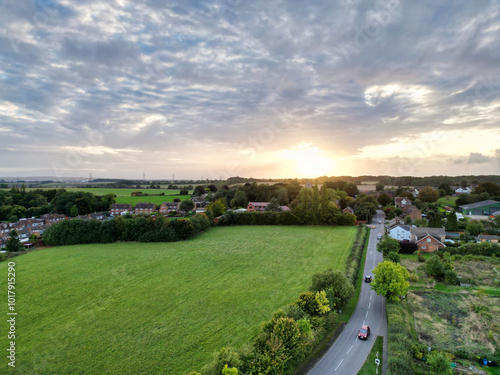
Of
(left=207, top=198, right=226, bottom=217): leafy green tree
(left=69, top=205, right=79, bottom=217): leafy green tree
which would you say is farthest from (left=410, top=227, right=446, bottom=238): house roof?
(left=69, top=205, right=79, bottom=217): leafy green tree

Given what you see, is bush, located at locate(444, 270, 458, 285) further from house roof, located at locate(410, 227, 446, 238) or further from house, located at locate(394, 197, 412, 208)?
house, located at locate(394, 197, 412, 208)

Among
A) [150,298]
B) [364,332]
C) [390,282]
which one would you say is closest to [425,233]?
[390,282]

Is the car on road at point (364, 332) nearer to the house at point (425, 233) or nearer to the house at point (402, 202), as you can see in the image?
the house at point (425, 233)

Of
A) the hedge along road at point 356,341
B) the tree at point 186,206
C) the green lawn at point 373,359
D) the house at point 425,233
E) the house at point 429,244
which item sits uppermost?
the tree at point 186,206

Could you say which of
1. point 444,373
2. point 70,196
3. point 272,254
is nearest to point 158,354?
point 444,373

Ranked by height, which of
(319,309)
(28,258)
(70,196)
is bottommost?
(28,258)

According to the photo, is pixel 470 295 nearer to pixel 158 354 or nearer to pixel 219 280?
pixel 219 280

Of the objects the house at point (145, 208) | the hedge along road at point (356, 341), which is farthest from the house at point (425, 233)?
the house at point (145, 208)
